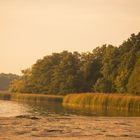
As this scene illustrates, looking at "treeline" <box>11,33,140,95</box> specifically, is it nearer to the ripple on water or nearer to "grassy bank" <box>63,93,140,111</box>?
"grassy bank" <box>63,93,140,111</box>

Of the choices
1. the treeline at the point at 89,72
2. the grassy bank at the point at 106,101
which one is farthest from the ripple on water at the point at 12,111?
the treeline at the point at 89,72

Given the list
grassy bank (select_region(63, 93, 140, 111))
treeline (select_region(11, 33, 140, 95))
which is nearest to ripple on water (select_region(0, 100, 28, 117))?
grassy bank (select_region(63, 93, 140, 111))

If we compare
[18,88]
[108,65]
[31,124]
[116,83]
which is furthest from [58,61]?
[31,124]

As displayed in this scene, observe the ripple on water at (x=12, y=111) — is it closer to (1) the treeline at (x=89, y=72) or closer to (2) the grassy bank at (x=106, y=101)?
(2) the grassy bank at (x=106, y=101)

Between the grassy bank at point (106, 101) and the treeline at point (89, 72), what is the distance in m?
8.90

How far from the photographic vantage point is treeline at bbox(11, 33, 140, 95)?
6519 cm

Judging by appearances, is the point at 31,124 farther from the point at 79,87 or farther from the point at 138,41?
the point at 79,87

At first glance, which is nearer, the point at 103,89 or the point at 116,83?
the point at 116,83

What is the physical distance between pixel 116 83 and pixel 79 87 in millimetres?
17657

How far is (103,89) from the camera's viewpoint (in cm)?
7281

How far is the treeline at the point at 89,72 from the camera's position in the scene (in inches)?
2566

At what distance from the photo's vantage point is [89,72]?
85000 millimetres

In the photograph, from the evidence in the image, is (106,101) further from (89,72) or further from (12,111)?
(89,72)

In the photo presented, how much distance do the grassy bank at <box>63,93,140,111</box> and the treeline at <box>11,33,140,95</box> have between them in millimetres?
8900
